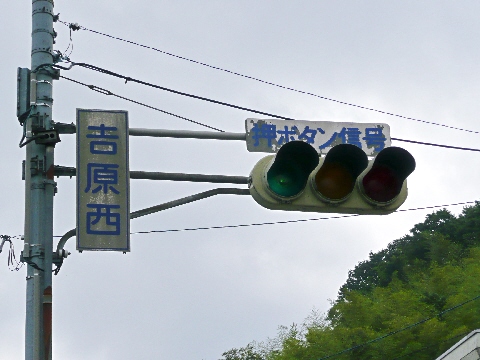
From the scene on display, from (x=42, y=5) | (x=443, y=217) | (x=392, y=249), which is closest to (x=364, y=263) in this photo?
(x=392, y=249)

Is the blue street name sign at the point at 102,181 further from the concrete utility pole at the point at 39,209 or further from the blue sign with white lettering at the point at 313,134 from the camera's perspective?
A: the blue sign with white lettering at the point at 313,134

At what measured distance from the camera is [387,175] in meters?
6.81

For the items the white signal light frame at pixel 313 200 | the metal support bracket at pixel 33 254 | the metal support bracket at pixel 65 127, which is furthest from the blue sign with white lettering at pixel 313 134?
the metal support bracket at pixel 33 254

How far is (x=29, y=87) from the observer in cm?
841

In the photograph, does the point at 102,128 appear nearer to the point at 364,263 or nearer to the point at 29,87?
the point at 29,87

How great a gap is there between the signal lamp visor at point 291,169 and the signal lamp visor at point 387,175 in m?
0.50

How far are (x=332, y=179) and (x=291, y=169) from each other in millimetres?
334

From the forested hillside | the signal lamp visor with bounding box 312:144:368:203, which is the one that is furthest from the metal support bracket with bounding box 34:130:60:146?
the forested hillside

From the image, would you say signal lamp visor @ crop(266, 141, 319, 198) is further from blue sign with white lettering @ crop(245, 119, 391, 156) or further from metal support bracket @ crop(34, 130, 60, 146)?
metal support bracket @ crop(34, 130, 60, 146)

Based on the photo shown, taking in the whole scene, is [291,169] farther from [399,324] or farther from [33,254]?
[399,324]

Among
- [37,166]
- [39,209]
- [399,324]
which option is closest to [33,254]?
[39,209]

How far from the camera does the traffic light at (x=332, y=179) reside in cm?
658

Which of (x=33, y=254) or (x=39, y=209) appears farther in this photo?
(x=39, y=209)

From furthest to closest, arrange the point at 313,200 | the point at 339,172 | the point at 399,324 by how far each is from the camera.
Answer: the point at 399,324
the point at 339,172
the point at 313,200
